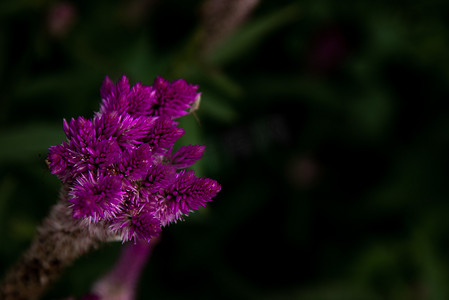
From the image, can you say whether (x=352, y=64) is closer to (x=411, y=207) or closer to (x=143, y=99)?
(x=411, y=207)

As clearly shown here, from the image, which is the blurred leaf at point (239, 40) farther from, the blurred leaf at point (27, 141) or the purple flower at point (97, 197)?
the purple flower at point (97, 197)

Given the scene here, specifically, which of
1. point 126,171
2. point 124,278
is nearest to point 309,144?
point 124,278

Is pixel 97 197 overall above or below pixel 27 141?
below

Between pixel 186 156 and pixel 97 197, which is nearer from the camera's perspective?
pixel 97 197

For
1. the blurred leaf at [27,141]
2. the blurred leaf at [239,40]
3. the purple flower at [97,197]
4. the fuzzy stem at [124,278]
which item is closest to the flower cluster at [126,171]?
the purple flower at [97,197]

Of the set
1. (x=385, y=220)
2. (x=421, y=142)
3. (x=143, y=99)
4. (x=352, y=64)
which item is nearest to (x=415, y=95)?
(x=421, y=142)

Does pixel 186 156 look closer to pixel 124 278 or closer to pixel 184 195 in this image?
pixel 184 195
